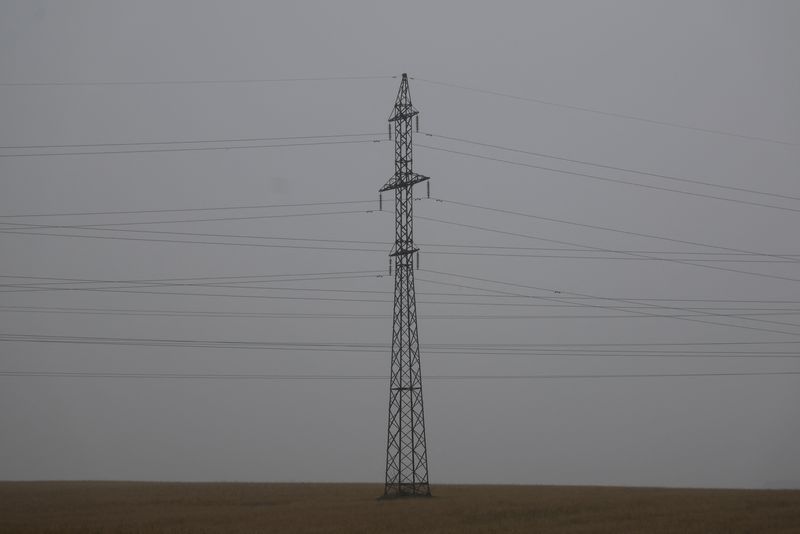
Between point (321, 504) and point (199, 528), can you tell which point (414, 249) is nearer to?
point (321, 504)

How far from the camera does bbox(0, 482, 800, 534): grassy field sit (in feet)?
129

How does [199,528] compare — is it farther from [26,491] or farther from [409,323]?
[26,491]

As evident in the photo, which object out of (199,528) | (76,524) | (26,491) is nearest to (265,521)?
(199,528)

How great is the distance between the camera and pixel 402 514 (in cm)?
4306

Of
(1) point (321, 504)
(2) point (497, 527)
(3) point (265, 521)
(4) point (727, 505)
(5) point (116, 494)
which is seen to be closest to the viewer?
(2) point (497, 527)

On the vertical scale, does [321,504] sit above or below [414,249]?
below

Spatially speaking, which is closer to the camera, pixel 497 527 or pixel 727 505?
pixel 497 527

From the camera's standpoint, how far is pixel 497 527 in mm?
39594

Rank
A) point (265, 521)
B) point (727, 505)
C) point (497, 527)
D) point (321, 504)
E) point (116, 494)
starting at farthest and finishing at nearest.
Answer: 1. point (116, 494)
2. point (321, 504)
3. point (727, 505)
4. point (265, 521)
5. point (497, 527)

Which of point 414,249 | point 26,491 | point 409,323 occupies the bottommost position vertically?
point 26,491

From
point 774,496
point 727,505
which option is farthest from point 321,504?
point 774,496

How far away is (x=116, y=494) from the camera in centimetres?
6103

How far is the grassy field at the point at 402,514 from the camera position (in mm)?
39281

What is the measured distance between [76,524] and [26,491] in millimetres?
26979
